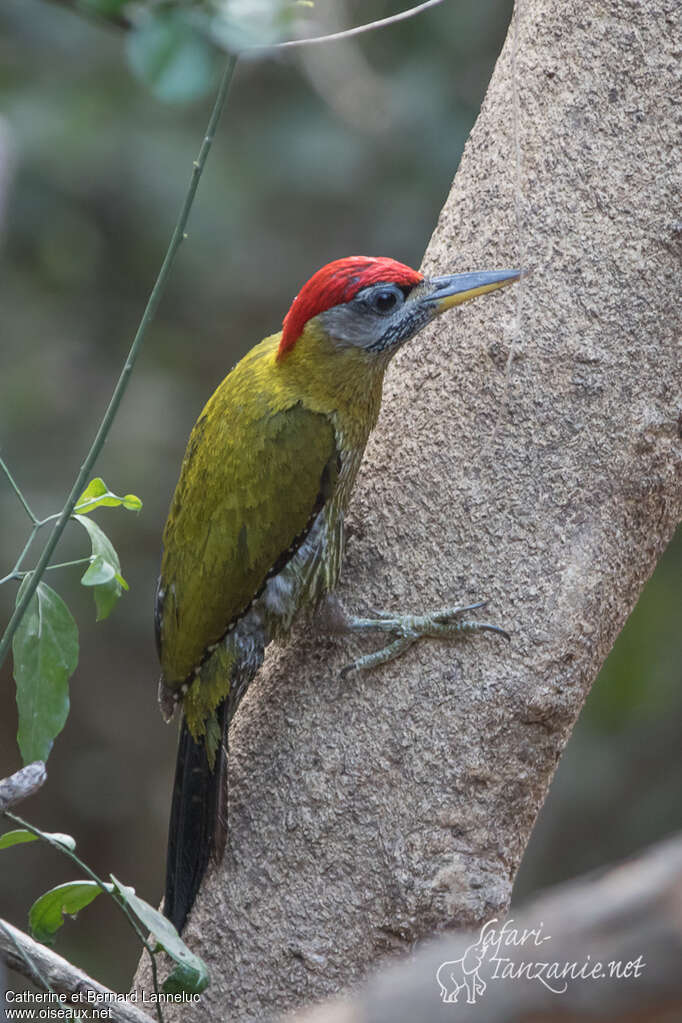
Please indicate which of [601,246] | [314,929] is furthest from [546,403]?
[314,929]

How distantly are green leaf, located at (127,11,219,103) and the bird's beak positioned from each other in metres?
1.14

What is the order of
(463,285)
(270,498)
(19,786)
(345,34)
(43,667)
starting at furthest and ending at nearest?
(270,498)
(463,285)
(43,667)
(345,34)
(19,786)

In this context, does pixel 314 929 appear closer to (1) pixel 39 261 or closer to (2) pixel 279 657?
(2) pixel 279 657

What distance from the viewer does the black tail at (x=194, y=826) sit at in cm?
179

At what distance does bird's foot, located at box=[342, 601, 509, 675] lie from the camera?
1726 mm

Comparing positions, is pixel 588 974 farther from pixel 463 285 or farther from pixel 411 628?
pixel 463 285

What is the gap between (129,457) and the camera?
12.6 ft

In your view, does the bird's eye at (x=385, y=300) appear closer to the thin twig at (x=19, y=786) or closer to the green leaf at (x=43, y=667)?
the green leaf at (x=43, y=667)

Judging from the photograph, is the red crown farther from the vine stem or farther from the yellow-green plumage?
the vine stem

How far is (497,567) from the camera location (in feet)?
5.72

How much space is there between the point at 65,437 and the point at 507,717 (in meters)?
2.65

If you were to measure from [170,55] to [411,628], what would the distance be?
1177 millimetres

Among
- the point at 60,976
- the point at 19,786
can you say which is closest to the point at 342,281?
the point at 19,786

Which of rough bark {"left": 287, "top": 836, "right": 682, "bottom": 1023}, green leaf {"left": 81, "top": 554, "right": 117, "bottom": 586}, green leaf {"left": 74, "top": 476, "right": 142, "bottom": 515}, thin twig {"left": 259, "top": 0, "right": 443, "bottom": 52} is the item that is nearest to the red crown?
thin twig {"left": 259, "top": 0, "right": 443, "bottom": 52}
